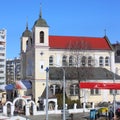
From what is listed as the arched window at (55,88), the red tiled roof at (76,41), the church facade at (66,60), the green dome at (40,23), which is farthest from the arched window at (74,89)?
the green dome at (40,23)

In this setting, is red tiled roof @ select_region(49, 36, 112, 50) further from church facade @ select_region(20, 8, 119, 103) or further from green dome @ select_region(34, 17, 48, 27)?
green dome @ select_region(34, 17, 48, 27)

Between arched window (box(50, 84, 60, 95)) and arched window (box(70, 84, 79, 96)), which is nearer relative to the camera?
arched window (box(50, 84, 60, 95))

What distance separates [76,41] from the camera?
273ft

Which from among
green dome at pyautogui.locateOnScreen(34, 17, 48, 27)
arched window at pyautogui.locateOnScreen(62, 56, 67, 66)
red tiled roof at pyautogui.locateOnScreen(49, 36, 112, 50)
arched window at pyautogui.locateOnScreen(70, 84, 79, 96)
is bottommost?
arched window at pyautogui.locateOnScreen(70, 84, 79, 96)

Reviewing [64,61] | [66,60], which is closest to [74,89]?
[64,61]

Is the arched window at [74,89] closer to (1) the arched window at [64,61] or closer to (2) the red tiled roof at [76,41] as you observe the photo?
(1) the arched window at [64,61]

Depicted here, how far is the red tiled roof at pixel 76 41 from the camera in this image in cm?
8075

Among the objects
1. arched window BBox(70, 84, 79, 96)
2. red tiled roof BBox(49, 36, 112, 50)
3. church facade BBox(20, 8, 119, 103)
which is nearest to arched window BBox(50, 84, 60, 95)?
church facade BBox(20, 8, 119, 103)

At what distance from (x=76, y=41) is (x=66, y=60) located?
4.98 metres

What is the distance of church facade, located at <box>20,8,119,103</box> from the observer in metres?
73.4

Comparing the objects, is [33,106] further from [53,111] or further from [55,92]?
[55,92]

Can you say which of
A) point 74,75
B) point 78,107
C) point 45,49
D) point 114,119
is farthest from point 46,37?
point 114,119

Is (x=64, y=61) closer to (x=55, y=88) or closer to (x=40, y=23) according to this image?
(x=55, y=88)

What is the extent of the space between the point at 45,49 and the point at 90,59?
12.9 metres
